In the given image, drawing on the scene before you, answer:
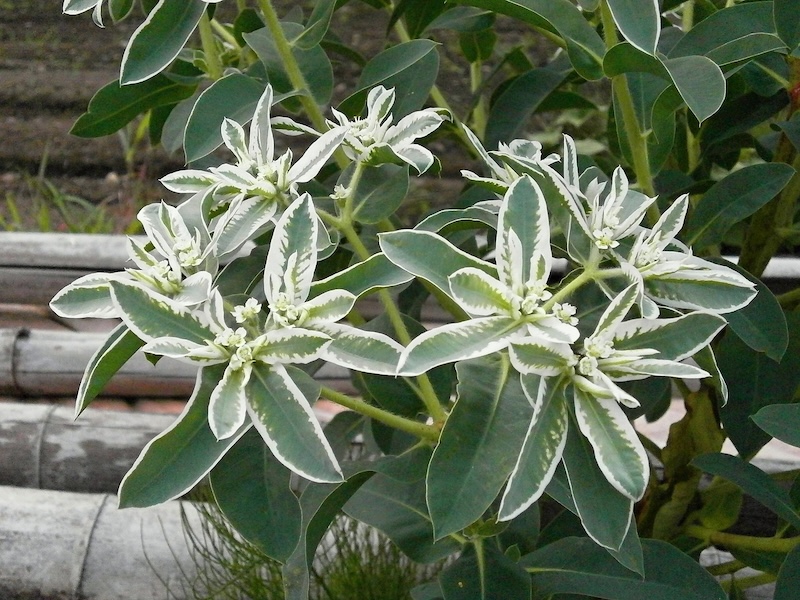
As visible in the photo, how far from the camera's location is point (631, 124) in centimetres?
57

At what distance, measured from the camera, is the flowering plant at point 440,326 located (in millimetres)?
417

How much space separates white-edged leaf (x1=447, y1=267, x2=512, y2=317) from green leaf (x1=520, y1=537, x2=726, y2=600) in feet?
0.84

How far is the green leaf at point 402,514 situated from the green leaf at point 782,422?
9.6 inches

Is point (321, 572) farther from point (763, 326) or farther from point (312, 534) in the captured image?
point (763, 326)

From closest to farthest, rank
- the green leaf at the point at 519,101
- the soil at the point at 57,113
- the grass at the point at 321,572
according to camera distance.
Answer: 1. the green leaf at the point at 519,101
2. the grass at the point at 321,572
3. the soil at the point at 57,113

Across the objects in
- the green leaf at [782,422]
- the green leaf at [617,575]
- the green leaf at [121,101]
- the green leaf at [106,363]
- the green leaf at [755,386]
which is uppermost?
the green leaf at [121,101]

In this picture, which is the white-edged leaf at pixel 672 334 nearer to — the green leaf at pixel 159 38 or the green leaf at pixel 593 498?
the green leaf at pixel 593 498

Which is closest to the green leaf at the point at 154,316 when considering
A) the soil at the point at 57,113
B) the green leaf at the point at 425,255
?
the green leaf at the point at 425,255

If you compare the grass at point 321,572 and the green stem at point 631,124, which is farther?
the grass at point 321,572

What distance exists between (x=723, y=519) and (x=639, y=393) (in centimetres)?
14

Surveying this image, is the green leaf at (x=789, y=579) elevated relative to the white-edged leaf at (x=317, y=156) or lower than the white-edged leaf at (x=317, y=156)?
lower

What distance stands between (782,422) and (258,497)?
339mm

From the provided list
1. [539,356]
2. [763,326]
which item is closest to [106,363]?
[539,356]

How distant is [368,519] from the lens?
0.62m
